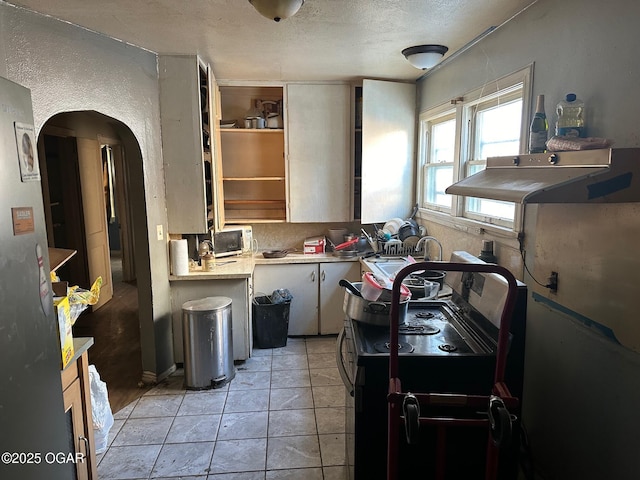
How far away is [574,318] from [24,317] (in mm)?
2030

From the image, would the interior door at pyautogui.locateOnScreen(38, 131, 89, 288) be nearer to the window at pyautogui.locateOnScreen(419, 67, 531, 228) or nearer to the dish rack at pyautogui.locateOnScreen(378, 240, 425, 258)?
the dish rack at pyautogui.locateOnScreen(378, 240, 425, 258)

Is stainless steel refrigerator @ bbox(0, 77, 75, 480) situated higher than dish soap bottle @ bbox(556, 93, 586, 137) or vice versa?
Result: dish soap bottle @ bbox(556, 93, 586, 137)

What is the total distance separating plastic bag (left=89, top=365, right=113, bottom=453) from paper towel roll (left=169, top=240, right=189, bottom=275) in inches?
A: 39.0

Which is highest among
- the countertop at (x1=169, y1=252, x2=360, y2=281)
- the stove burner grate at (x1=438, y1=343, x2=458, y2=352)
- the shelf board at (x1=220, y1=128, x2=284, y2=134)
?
the shelf board at (x1=220, y1=128, x2=284, y2=134)

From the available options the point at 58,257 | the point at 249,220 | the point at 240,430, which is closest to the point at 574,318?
the point at 240,430

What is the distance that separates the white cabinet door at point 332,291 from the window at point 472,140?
0.91m

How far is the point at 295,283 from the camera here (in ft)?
12.8

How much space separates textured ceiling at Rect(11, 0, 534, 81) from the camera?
2098mm

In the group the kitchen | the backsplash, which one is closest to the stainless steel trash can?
the kitchen

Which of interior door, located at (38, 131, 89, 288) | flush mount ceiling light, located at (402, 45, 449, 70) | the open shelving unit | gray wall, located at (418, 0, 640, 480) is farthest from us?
interior door, located at (38, 131, 89, 288)

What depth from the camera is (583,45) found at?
1749 millimetres

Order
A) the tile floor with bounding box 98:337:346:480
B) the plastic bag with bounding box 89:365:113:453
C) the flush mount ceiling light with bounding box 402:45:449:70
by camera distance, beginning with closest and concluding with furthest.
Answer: the tile floor with bounding box 98:337:346:480 → the plastic bag with bounding box 89:365:113:453 → the flush mount ceiling light with bounding box 402:45:449:70

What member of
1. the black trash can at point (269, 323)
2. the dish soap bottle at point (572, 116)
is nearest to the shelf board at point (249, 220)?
the black trash can at point (269, 323)

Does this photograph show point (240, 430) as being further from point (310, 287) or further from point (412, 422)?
point (412, 422)
